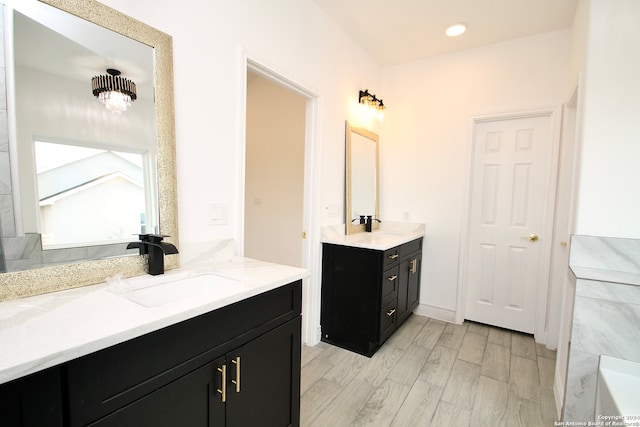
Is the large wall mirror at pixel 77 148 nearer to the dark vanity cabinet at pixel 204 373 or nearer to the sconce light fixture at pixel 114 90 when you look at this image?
the sconce light fixture at pixel 114 90

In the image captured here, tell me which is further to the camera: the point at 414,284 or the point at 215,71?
the point at 414,284

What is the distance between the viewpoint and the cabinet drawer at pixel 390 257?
232cm

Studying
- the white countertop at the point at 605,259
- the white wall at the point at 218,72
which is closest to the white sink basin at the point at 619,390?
the white countertop at the point at 605,259

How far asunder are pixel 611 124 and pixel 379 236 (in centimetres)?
174

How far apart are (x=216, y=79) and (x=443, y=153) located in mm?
2340

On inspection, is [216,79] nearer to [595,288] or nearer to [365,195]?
[365,195]

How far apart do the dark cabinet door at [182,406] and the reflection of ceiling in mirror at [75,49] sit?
1.18 m

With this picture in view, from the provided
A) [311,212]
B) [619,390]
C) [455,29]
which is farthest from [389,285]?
[455,29]


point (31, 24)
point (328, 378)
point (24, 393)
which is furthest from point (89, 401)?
point (328, 378)

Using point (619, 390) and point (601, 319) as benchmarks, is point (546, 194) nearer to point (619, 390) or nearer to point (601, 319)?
point (601, 319)

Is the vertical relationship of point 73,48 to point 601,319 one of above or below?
above

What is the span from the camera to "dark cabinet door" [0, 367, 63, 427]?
65 centimetres

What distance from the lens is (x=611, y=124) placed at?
1615 mm

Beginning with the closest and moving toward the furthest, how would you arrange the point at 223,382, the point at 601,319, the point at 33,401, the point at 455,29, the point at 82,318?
the point at 33,401
the point at 82,318
the point at 223,382
the point at 601,319
the point at 455,29
